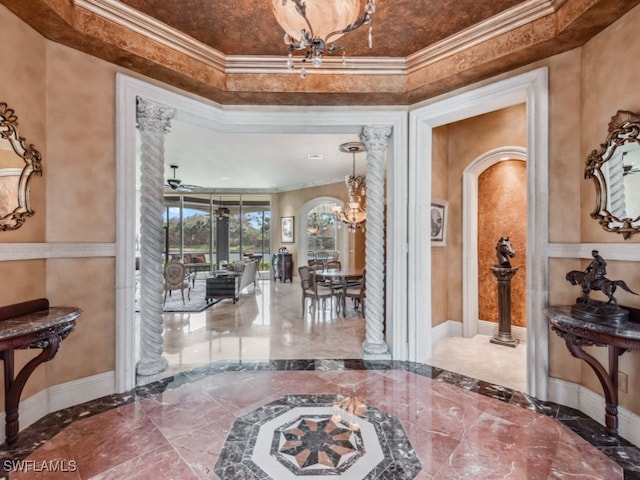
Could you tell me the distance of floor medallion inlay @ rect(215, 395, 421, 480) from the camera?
1.90 metres

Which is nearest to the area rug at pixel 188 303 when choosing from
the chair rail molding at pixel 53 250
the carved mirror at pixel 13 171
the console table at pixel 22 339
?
the chair rail molding at pixel 53 250

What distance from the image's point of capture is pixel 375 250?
3.79 metres

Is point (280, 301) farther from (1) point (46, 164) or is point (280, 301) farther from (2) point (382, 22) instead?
(2) point (382, 22)

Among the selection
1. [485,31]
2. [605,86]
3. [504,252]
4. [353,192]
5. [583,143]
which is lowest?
[504,252]

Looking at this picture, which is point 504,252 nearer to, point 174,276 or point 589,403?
point 589,403

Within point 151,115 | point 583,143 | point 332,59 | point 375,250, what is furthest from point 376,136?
point 151,115

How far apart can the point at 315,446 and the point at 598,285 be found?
89.2 inches

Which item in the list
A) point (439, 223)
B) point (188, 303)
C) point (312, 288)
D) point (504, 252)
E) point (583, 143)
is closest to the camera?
point (583, 143)

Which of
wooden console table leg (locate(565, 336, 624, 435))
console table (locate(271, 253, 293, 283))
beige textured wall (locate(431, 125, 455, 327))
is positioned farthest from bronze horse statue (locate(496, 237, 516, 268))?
console table (locate(271, 253, 293, 283))

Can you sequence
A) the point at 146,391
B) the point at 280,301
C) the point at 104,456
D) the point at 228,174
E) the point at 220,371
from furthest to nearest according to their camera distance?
the point at 228,174 → the point at 280,301 → the point at 220,371 → the point at 146,391 → the point at 104,456

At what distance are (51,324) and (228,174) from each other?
718cm

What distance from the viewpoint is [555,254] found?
8.93 ft

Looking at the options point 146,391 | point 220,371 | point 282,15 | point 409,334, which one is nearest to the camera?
point 282,15

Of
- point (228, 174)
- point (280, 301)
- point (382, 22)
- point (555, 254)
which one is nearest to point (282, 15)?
point (382, 22)
